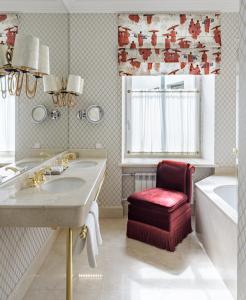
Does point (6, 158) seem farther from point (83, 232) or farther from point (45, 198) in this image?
point (83, 232)

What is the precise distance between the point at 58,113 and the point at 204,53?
2014 millimetres

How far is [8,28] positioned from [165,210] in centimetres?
209

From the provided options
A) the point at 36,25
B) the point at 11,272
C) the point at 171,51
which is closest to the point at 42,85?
the point at 36,25

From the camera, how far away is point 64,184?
214cm

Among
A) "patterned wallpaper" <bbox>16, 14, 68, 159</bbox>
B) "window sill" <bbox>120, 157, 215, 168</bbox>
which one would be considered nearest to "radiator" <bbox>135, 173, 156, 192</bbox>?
"window sill" <bbox>120, 157, 215, 168</bbox>

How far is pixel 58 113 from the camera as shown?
3.07 meters

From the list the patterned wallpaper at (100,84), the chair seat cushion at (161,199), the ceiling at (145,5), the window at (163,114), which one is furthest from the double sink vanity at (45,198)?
the ceiling at (145,5)

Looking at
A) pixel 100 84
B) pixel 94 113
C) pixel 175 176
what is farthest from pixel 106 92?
pixel 175 176

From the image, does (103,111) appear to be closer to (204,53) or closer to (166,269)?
(204,53)

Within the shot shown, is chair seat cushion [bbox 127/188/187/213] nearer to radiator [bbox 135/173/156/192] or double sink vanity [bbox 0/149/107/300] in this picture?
radiator [bbox 135/173/156/192]

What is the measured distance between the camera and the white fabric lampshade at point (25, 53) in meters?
1.65

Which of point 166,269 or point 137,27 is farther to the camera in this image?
point 137,27

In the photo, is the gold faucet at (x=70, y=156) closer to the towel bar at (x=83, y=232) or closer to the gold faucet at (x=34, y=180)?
the gold faucet at (x=34, y=180)

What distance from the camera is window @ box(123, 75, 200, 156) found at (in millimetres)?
3906
